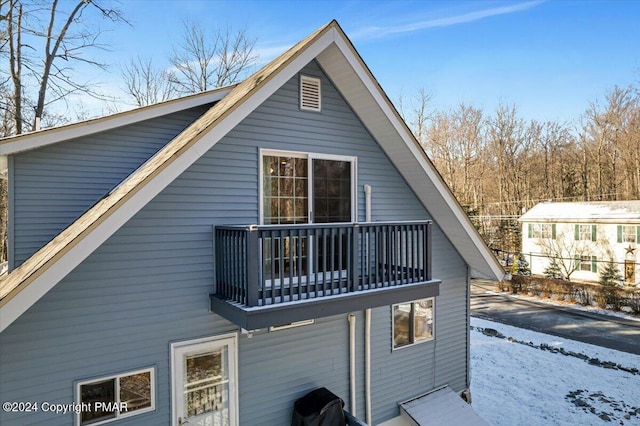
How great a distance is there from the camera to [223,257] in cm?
504

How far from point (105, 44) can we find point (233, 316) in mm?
14110

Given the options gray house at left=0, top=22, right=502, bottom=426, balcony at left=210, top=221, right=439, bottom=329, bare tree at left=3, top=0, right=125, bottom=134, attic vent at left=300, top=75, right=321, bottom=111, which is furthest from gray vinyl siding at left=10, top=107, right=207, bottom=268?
bare tree at left=3, top=0, right=125, bottom=134

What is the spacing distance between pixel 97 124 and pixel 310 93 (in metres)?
3.22

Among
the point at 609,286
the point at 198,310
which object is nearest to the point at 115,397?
the point at 198,310

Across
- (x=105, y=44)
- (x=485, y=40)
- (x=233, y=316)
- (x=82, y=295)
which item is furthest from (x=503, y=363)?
(x=485, y=40)

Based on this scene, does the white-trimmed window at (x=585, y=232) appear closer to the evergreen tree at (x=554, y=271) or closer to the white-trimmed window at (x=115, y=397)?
the evergreen tree at (x=554, y=271)

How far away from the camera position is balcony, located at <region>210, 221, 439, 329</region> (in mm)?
4422

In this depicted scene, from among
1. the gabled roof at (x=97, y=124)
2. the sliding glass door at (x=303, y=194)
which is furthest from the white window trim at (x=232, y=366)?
the gabled roof at (x=97, y=124)

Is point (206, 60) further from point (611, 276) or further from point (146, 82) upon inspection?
point (611, 276)

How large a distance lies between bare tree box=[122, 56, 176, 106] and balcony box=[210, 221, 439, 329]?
16.6 meters

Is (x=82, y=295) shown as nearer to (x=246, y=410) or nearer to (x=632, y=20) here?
(x=246, y=410)

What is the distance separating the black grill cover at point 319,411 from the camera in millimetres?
5414

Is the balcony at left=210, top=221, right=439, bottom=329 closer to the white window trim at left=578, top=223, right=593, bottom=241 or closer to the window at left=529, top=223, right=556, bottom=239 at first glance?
the white window trim at left=578, top=223, right=593, bottom=241

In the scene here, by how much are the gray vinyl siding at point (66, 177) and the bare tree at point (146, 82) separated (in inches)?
566
